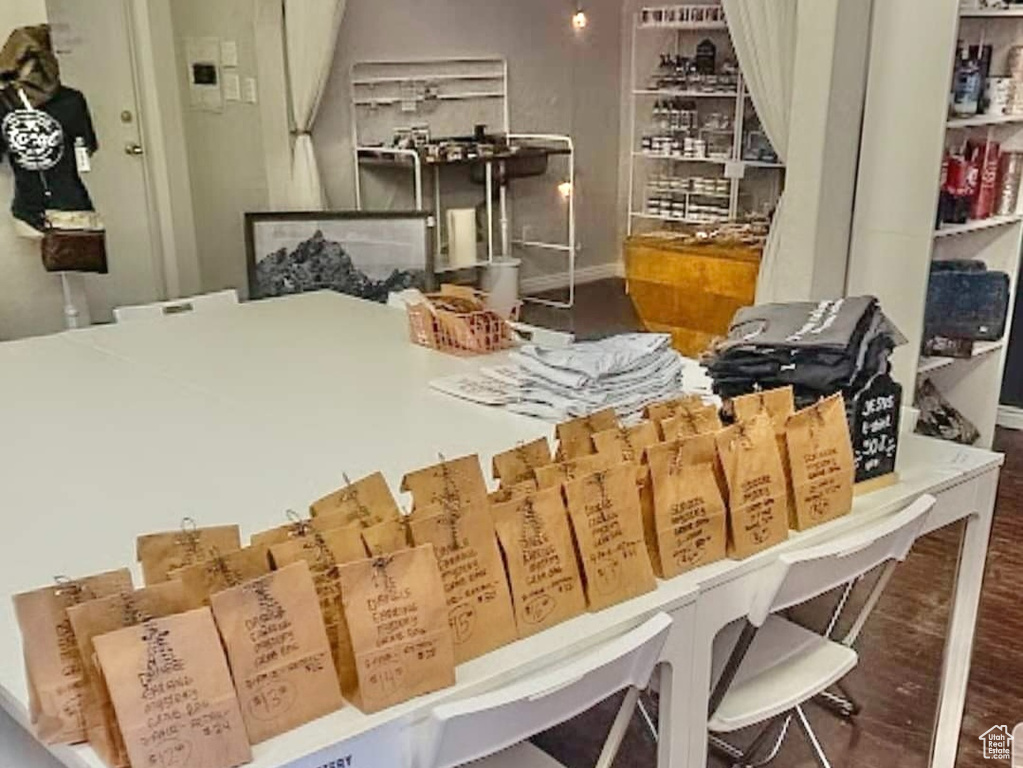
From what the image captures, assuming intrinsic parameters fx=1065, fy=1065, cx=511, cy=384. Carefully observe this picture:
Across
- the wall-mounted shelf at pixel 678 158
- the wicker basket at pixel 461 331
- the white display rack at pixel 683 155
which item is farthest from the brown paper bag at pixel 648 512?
the wall-mounted shelf at pixel 678 158

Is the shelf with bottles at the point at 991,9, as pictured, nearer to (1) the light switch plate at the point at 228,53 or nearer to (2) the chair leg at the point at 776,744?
(2) the chair leg at the point at 776,744

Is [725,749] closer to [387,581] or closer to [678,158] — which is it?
[387,581]

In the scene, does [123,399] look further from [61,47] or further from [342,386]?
[61,47]

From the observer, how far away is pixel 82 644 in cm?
111

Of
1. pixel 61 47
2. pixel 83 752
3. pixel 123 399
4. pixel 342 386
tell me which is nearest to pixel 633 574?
pixel 83 752

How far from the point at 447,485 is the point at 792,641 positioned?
915 mm

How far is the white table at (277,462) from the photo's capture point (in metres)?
1.43

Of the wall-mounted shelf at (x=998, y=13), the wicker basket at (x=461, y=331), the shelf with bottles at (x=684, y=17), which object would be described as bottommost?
the wicker basket at (x=461, y=331)

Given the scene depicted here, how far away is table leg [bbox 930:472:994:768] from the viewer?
2.00 meters

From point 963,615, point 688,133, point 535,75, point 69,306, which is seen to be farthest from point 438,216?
point 963,615

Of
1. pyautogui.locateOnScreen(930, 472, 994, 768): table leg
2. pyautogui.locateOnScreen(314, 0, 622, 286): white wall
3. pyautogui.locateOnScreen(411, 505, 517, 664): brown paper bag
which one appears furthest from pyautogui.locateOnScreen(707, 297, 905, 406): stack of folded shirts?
pyautogui.locateOnScreen(314, 0, 622, 286): white wall

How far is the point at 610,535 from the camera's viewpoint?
57.2 inches

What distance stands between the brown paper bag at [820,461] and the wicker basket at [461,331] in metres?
1.15

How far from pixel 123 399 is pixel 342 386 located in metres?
0.48
